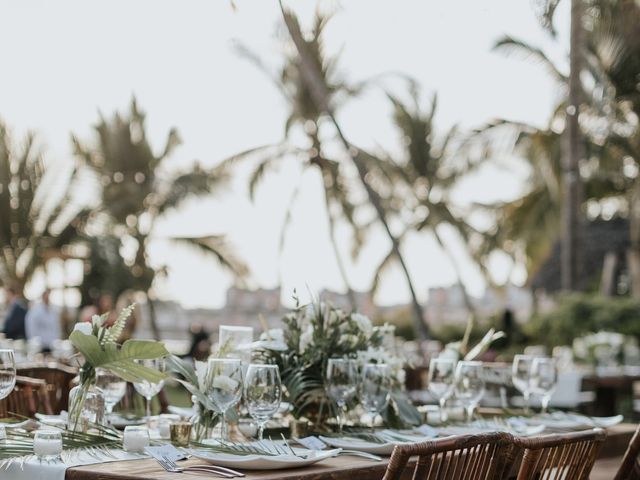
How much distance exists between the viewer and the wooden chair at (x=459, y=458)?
95.9 inches

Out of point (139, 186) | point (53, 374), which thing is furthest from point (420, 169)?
point (53, 374)

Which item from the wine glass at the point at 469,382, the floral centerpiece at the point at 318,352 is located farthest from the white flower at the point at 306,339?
the wine glass at the point at 469,382

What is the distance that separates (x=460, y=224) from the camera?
20812 millimetres

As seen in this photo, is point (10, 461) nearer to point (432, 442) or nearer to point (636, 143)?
point (432, 442)

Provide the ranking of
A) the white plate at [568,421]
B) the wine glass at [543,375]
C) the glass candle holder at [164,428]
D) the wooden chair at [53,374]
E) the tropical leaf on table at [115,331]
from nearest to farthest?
the tropical leaf on table at [115,331] < the glass candle holder at [164,428] < the wine glass at [543,375] < the white plate at [568,421] < the wooden chair at [53,374]

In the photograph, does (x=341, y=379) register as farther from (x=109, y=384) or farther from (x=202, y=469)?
(x=202, y=469)

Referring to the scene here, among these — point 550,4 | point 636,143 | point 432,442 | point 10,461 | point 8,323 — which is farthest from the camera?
point 636,143

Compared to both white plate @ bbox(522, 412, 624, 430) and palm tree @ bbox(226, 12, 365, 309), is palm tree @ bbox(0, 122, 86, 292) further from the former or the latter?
white plate @ bbox(522, 412, 624, 430)

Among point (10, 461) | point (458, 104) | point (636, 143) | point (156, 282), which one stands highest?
point (458, 104)

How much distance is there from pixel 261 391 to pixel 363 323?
1004mm

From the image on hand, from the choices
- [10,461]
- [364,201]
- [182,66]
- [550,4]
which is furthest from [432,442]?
[364,201]

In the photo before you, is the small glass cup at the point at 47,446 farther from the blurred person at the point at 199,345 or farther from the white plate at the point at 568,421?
the blurred person at the point at 199,345

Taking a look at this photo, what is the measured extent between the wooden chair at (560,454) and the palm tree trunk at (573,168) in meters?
11.5

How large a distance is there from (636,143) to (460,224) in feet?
13.5
